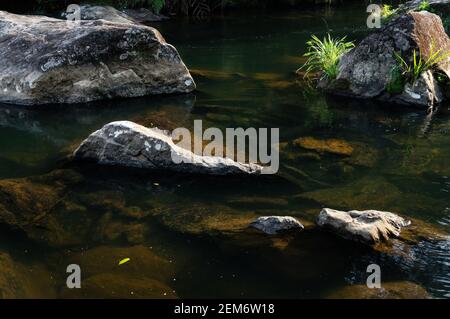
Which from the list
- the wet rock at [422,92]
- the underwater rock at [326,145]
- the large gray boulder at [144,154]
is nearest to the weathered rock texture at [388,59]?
the wet rock at [422,92]

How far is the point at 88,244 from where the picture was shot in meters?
5.23

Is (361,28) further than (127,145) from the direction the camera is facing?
Yes

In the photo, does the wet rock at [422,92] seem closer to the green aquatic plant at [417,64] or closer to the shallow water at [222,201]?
the green aquatic plant at [417,64]

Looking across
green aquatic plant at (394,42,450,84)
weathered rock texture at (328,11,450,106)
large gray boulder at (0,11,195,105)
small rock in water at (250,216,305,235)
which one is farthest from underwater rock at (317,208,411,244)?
large gray boulder at (0,11,195,105)

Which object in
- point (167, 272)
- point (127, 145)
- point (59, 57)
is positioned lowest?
point (167, 272)

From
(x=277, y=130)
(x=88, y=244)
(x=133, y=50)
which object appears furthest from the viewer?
(x=133, y=50)

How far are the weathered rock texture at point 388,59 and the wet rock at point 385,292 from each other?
625cm

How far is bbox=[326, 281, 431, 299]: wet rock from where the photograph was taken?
14.4 feet

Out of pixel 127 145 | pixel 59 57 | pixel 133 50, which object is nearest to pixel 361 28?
pixel 133 50

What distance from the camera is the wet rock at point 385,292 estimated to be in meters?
4.39

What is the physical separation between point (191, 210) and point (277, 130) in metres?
3.00

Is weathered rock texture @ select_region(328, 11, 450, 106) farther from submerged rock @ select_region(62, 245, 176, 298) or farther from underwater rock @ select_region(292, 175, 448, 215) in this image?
submerged rock @ select_region(62, 245, 176, 298)

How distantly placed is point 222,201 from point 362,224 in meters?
1.62

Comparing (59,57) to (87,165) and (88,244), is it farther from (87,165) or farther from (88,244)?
(88,244)
